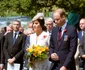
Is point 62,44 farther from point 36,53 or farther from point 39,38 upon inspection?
point 39,38

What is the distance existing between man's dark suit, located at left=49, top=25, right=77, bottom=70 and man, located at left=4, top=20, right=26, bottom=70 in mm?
2778

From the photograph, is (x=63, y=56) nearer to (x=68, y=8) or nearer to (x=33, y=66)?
(x=33, y=66)

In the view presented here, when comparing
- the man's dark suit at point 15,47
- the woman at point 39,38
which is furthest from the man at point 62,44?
the man's dark suit at point 15,47

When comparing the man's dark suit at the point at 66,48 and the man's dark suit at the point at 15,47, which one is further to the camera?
the man's dark suit at the point at 15,47

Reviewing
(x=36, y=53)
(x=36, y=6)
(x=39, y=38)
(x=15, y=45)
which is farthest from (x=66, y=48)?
(x=36, y=6)

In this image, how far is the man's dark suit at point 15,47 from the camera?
10.7 meters

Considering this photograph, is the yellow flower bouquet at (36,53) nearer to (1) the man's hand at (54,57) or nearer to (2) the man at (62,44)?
(2) the man at (62,44)

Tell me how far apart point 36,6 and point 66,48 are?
57.8 ft

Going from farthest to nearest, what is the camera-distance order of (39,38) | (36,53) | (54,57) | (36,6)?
(36,6) → (39,38) → (36,53) → (54,57)

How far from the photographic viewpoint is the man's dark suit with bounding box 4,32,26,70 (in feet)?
35.1

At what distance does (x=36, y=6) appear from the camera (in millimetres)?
25391

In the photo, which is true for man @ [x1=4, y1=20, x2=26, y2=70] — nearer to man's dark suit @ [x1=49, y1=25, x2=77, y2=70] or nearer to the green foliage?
man's dark suit @ [x1=49, y1=25, x2=77, y2=70]

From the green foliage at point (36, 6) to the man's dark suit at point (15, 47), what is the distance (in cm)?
1310

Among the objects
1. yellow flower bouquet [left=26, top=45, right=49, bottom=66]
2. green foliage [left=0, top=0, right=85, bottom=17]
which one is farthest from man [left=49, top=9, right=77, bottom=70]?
green foliage [left=0, top=0, right=85, bottom=17]
